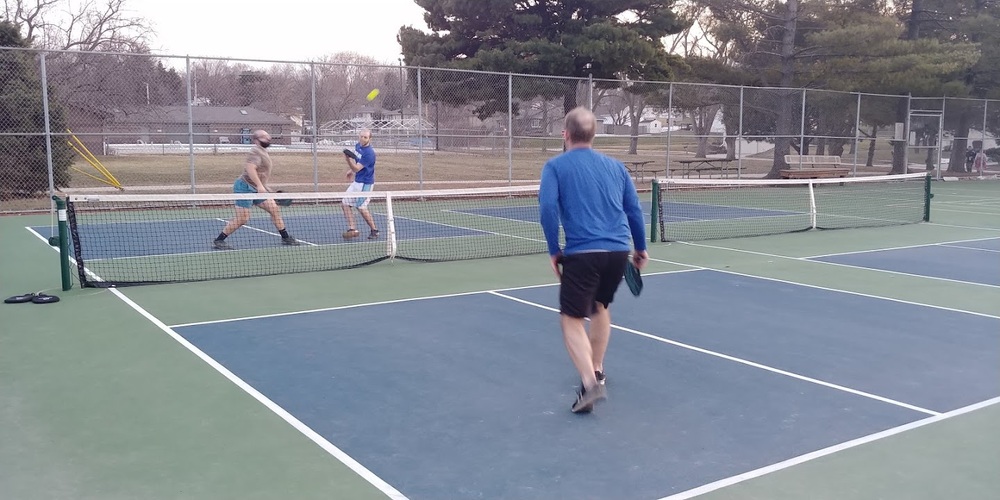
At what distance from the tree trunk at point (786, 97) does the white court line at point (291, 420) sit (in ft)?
77.8

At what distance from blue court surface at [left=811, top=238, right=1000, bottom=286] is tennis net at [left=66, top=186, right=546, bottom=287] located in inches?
183

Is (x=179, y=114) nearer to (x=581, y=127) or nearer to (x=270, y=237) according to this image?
(x=270, y=237)

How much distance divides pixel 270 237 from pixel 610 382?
8.85 metres

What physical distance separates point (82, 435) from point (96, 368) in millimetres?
1443

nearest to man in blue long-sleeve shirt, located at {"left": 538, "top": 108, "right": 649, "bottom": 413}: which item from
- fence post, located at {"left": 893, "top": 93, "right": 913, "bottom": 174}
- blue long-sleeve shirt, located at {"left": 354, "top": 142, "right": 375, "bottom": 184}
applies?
blue long-sleeve shirt, located at {"left": 354, "top": 142, "right": 375, "bottom": 184}

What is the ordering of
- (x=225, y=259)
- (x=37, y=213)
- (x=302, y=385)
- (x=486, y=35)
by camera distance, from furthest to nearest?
1. (x=486, y=35)
2. (x=37, y=213)
3. (x=225, y=259)
4. (x=302, y=385)

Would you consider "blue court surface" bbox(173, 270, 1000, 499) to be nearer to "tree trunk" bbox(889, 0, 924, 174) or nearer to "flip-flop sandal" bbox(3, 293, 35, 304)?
"flip-flop sandal" bbox(3, 293, 35, 304)

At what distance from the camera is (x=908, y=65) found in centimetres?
2830

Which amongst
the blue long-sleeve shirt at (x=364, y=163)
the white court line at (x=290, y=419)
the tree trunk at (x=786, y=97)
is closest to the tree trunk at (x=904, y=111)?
the tree trunk at (x=786, y=97)

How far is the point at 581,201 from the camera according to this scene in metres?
5.02

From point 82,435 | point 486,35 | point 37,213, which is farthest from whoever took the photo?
point 486,35

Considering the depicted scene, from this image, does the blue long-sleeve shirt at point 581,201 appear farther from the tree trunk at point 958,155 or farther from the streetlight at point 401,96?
the tree trunk at point 958,155

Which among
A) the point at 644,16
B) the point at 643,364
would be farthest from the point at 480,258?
the point at 644,16

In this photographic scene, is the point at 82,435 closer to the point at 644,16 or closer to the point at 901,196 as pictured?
the point at 901,196
